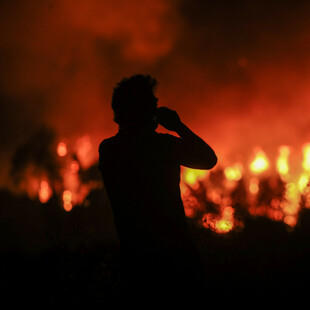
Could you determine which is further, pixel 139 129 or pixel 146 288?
pixel 139 129

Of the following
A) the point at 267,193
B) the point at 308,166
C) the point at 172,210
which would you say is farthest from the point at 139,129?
the point at 308,166

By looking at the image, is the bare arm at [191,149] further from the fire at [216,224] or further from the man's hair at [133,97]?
the fire at [216,224]

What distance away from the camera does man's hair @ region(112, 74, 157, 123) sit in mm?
2182

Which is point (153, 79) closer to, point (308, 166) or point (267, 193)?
point (267, 193)

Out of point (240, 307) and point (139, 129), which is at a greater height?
point (139, 129)

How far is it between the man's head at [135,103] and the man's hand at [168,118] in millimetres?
69

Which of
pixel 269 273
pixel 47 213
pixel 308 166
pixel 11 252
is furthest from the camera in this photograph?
pixel 308 166

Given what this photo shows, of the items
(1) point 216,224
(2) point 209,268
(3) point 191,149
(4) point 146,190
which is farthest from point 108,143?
(2) point 209,268

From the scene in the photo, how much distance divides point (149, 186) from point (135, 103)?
529mm

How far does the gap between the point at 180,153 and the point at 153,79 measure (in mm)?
542

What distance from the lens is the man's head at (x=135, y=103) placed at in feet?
7.16

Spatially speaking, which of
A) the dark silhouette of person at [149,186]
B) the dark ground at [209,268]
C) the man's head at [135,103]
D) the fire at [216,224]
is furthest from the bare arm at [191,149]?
the dark ground at [209,268]

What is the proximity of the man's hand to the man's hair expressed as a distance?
0.25ft

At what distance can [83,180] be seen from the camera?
3838 centimetres
